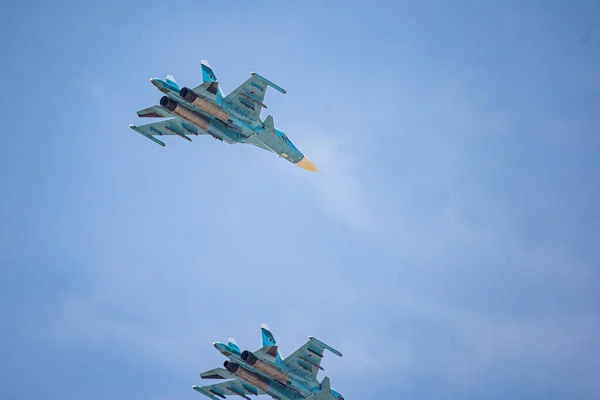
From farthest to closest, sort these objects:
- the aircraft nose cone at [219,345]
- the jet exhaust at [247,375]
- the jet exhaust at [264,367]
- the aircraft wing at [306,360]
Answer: the aircraft wing at [306,360], the jet exhaust at [247,375], the jet exhaust at [264,367], the aircraft nose cone at [219,345]

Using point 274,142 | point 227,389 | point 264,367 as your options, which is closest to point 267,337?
point 264,367

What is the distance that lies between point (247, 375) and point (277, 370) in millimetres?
2402

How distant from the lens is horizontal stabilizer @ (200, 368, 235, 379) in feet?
242

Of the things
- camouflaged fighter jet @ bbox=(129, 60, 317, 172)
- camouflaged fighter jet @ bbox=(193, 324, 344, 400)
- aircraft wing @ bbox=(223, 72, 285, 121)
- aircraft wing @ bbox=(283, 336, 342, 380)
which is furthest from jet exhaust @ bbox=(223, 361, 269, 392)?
aircraft wing @ bbox=(223, 72, 285, 121)

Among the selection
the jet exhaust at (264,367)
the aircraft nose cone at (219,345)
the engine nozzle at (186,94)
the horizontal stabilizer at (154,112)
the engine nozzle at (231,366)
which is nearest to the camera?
the aircraft nose cone at (219,345)

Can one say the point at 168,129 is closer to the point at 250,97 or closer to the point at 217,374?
the point at 250,97

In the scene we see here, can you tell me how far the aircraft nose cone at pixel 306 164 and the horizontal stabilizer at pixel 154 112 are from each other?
1332 centimetres

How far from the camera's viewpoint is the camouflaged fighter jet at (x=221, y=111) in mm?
72188

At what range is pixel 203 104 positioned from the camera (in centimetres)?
7294

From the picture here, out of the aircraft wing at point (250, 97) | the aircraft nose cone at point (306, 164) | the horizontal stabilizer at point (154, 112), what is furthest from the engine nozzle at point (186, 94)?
the aircraft nose cone at point (306, 164)

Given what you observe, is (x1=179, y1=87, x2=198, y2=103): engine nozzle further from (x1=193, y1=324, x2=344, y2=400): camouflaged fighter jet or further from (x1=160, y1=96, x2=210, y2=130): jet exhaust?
(x1=193, y1=324, x2=344, y2=400): camouflaged fighter jet

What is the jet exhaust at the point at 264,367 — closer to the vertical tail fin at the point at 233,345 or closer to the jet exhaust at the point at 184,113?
the vertical tail fin at the point at 233,345

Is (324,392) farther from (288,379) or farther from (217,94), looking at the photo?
(217,94)

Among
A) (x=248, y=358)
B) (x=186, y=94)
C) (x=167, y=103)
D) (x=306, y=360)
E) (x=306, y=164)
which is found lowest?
(x=248, y=358)
